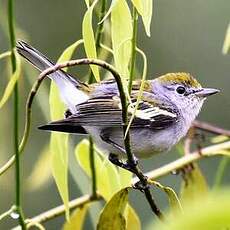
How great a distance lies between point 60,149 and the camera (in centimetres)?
130

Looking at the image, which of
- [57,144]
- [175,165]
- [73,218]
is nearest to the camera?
[57,144]

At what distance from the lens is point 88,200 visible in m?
1.52

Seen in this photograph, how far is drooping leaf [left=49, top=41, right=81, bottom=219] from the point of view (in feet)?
4.15

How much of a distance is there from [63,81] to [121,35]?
747 millimetres

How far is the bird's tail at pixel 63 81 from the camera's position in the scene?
→ 1.55 meters

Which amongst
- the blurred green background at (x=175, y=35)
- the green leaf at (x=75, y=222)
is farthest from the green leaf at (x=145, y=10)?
the blurred green background at (x=175, y=35)

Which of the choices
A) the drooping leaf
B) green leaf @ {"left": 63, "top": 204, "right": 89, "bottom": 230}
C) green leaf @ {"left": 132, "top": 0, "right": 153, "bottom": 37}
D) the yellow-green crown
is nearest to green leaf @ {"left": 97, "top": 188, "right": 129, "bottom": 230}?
the drooping leaf

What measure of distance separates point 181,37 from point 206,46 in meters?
0.19

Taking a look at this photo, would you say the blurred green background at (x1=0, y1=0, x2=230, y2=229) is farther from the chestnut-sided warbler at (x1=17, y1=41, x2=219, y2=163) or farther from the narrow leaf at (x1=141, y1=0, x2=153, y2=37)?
the narrow leaf at (x1=141, y1=0, x2=153, y2=37)

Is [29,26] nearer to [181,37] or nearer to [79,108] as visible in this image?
[181,37]

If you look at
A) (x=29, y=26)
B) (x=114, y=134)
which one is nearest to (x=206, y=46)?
(x=29, y=26)

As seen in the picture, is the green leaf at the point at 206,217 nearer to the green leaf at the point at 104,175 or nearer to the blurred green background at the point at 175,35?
the green leaf at the point at 104,175

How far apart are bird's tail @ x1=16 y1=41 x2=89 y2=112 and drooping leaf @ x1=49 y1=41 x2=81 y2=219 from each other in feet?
0.70

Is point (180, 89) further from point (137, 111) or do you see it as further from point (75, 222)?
point (75, 222)
